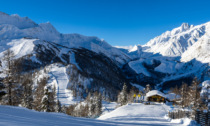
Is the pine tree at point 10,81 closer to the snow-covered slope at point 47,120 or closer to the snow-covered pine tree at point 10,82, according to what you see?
the snow-covered pine tree at point 10,82

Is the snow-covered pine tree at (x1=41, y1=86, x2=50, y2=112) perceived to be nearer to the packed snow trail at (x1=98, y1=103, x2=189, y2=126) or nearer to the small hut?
the packed snow trail at (x1=98, y1=103, x2=189, y2=126)

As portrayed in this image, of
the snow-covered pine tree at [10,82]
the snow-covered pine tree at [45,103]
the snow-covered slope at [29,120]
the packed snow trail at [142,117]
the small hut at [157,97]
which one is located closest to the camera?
the snow-covered slope at [29,120]

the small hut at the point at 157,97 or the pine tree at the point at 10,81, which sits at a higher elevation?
the pine tree at the point at 10,81

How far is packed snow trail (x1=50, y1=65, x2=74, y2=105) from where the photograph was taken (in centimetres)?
11199

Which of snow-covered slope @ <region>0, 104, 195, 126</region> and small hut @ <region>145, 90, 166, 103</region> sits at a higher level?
snow-covered slope @ <region>0, 104, 195, 126</region>

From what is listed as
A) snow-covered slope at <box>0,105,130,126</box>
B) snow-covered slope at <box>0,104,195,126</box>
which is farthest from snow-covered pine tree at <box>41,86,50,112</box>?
snow-covered slope at <box>0,105,130,126</box>

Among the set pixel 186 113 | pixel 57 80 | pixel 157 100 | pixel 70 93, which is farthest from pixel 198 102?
pixel 57 80

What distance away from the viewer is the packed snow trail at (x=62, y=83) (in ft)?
367

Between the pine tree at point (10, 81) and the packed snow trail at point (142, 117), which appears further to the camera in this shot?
the pine tree at point (10, 81)

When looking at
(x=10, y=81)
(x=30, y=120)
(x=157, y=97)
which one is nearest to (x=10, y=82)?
(x=10, y=81)

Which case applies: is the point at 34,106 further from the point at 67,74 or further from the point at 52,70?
the point at 52,70

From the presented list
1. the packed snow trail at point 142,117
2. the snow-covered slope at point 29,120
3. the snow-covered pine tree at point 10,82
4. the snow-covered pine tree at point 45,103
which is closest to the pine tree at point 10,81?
the snow-covered pine tree at point 10,82

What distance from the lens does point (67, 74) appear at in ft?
561

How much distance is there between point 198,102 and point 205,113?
441 inches
